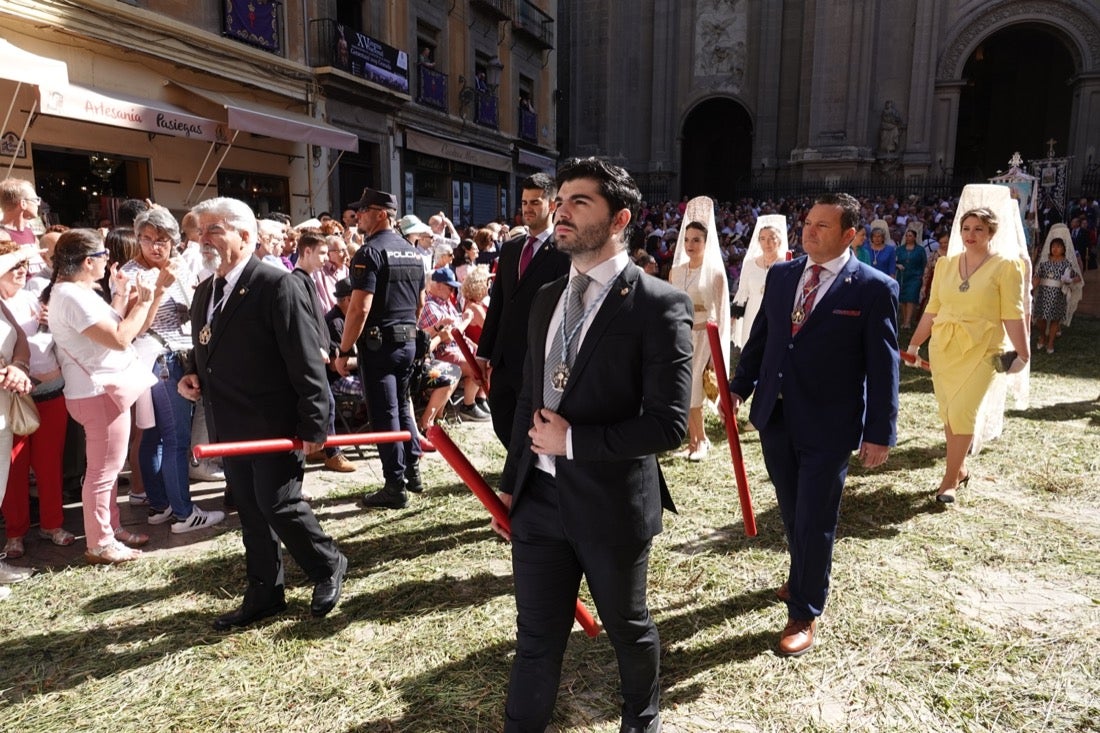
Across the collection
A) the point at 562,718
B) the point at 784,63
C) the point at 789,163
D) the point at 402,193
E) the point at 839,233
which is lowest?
the point at 562,718

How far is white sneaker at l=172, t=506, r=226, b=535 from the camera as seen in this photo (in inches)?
189

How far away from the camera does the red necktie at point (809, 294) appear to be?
339cm

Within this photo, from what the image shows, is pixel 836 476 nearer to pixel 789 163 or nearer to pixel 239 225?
pixel 239 225

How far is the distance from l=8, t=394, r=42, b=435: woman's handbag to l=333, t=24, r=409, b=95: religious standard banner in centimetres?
1374

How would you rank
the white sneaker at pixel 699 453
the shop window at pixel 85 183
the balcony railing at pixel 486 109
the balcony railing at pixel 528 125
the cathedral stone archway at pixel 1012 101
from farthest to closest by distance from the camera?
the cathedral stone archway at pixel 1012 101 < the balcony railing at pixel 528 125 < the balcony railing at pixel 486 109 < the shop window at pixel 85 183 < the white sneaker at pixel 699 453

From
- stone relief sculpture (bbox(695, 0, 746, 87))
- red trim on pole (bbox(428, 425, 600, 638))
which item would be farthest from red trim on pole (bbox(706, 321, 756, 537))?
stone relief sculpture (bbox(695, 0, 746, 87))

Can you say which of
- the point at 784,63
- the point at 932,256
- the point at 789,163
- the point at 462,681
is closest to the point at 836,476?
the point at 462,681

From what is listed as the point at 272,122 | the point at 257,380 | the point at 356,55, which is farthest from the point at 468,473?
the point at 356,55

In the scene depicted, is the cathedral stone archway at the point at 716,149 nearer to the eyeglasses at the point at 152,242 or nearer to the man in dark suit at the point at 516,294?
the man in dark suit at the point at 516,294

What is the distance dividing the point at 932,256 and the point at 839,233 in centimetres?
1088

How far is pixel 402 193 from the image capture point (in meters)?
19.5

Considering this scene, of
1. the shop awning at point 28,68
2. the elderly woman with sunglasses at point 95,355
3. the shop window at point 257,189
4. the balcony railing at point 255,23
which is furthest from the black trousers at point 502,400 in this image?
the balcony railing at point 255,23

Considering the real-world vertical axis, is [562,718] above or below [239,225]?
below

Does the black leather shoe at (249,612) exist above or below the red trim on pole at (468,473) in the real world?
below
